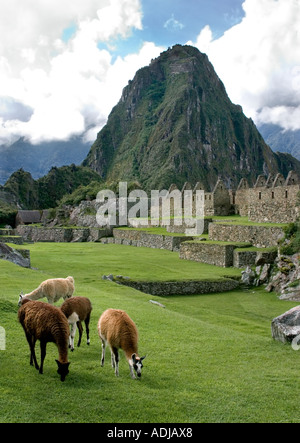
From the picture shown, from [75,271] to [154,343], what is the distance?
44.7 ft

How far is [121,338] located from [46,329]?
50.4 inches

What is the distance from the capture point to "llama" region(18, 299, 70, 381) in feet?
20.8

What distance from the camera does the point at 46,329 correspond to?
6.54 m

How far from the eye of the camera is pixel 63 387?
20.2 ft

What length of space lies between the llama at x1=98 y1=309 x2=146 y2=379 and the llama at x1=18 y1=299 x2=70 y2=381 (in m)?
0.81

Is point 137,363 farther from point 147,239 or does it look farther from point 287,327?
point 147,239

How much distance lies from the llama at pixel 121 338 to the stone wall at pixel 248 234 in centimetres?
2076

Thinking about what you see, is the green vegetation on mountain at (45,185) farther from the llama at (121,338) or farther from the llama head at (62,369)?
the llama head at (62,369)

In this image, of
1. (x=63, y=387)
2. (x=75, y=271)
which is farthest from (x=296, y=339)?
(x=75, y=271)

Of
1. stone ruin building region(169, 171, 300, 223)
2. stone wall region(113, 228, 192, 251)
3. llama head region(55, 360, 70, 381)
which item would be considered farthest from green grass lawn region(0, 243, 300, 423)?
stone wall region(113, 228, 192, 251)

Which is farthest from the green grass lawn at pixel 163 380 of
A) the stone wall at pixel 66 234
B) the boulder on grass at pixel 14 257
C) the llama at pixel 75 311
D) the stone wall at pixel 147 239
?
the stone wall at pixel 66 234

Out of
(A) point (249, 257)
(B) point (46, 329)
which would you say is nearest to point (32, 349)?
(B) point (46, 329)

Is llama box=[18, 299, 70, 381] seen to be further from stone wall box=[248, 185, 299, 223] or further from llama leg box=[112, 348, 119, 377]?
stone wall box=[248, 185, 299, 223]
